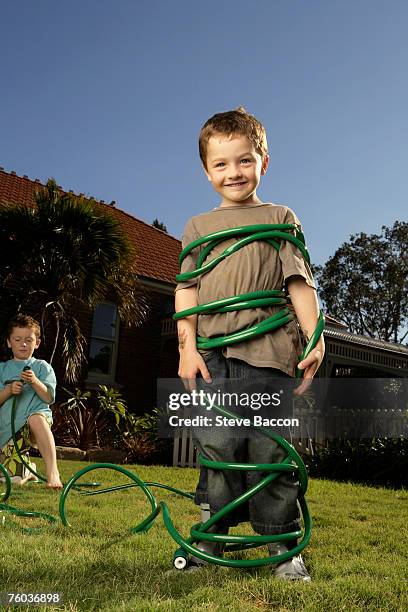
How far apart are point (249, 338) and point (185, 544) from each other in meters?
0.77

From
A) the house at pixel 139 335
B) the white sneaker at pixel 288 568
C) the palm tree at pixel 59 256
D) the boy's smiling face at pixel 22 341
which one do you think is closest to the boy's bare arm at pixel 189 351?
the white sneaker at pixel 288 568

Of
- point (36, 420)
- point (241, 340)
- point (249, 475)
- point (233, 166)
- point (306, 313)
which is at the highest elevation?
point (233, 166)

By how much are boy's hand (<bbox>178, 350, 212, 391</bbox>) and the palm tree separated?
26.9 ft

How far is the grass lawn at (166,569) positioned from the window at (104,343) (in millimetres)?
9230

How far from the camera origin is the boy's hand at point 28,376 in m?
4.87

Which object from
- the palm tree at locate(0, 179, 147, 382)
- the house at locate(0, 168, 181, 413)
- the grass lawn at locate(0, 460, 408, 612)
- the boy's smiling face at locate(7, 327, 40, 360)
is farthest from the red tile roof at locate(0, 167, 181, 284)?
the grass lawn at locate(0, 460, 408, 612)

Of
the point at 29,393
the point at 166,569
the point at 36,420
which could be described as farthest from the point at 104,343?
the point at 166,569

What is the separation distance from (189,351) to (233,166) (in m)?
0.70

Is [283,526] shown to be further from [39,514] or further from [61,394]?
[61,394]

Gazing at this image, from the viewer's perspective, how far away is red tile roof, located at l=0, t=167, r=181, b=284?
46.8 ft

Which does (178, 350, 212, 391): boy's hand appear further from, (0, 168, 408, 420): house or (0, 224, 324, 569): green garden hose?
(0, 168, 408, 420): house

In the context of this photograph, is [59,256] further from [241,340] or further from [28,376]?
[241,340]

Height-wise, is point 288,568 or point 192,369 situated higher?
point 192,369

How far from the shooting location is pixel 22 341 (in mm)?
5090
